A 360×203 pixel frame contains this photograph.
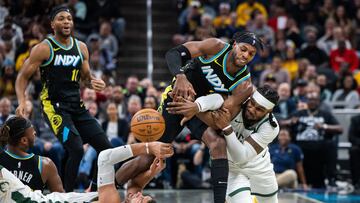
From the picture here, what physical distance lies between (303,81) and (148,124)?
701 cm

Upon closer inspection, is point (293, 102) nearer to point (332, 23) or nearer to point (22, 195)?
point (332, 23)

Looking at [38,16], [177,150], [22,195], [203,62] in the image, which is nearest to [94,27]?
[38,16]

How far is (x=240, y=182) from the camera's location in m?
8.00

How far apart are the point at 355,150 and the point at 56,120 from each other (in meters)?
6.15

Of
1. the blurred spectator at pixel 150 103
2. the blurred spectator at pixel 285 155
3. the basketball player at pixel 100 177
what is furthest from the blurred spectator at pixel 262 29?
the basketball player at pixel 100 177

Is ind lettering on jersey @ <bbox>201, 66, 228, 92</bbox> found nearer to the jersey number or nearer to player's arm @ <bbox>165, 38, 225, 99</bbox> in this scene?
player's arm @ <bbox>165, 38, 225, 99</bbox>

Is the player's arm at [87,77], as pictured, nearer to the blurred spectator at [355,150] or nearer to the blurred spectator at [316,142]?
the blurred spectator at [316,142]

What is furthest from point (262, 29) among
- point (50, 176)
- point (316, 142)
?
point (50, 176)

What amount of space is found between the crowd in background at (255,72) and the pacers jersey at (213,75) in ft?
13.2

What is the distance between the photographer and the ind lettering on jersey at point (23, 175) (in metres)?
7.23

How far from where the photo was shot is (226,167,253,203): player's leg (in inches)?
310

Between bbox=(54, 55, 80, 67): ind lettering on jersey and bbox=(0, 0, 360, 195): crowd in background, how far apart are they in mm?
3093

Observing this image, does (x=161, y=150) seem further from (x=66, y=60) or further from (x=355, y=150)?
(x=355, y=150)

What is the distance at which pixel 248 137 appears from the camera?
313 inches
